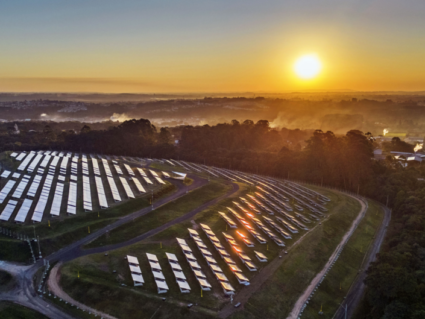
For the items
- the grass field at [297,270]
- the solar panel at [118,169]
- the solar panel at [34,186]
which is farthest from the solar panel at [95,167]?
the grass field at [297,270]

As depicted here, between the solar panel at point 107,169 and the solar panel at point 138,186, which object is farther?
the solar panel at point 107,169

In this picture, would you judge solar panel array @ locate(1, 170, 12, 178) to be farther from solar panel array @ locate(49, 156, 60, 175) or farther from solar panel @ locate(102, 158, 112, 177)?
solar panel @ locate(102, 158, 112, 177)

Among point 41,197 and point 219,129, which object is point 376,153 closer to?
point 219,129

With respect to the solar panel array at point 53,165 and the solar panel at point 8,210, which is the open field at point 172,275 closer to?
the solar panel at point 8,210

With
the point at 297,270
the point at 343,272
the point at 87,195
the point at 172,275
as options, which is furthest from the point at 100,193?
the point at 343,272

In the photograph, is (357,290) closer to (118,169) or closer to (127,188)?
(127,188)

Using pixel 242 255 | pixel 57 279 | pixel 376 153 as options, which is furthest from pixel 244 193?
pixel 376 153
